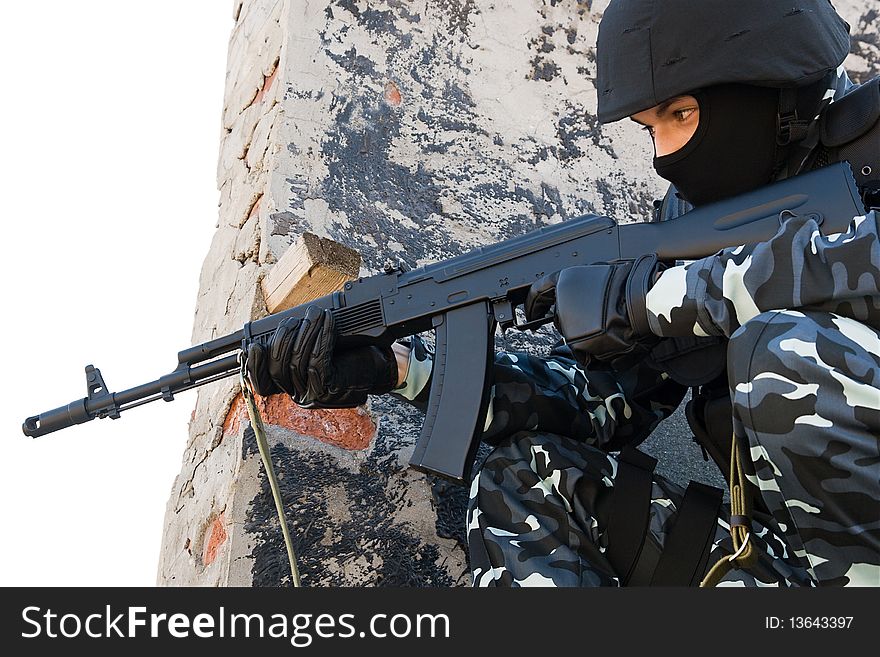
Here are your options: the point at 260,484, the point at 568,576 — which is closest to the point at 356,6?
the point at 260,484

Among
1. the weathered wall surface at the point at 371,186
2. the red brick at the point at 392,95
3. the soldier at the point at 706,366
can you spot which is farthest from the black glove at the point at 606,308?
the red brick at the point at 392,95

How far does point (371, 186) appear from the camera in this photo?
2.35 meters

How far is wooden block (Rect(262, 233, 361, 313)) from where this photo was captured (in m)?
1.86

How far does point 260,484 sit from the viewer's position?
192cm

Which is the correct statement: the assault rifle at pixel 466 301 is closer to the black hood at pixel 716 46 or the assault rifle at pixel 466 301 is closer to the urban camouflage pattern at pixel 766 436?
the urban camouflage pattern at pixel 766 436

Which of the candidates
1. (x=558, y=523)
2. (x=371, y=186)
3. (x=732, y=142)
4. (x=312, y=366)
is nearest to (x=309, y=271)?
(x=312, y=366)

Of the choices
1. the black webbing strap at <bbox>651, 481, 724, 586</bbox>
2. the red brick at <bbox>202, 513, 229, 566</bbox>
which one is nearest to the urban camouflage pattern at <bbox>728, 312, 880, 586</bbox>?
the black webbing strap at <bbox>651, 481, 724, 586</bbox>

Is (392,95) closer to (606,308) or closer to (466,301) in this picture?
(466,301)

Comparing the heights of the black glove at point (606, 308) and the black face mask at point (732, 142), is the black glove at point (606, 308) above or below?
below

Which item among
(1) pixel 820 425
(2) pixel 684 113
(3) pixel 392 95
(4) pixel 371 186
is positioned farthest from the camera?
(3) pixel 392 95

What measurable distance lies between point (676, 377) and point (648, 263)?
24 centimetres

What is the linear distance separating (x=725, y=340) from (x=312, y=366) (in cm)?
73

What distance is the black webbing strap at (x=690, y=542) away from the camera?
1493mm

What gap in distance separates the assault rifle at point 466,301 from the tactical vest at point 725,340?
0.30 ft
